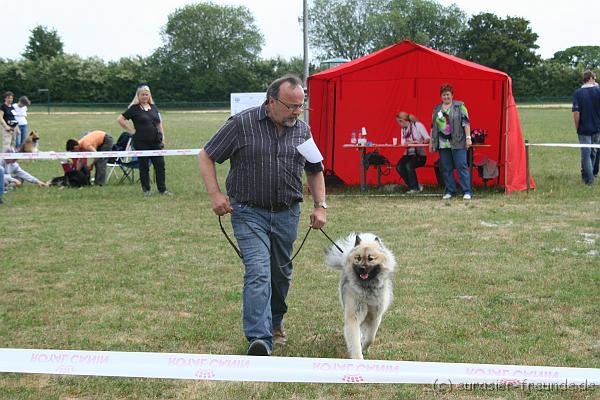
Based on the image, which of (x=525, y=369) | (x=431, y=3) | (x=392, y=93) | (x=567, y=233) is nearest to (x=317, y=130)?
(x=392, y=93)

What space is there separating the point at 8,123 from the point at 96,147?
153 inches

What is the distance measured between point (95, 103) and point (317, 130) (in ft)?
157

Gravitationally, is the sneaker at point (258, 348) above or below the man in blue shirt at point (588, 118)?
below

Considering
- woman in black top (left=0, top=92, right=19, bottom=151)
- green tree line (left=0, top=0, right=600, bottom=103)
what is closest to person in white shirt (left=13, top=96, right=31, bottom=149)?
woman in black top (left=0, top=92, right=19, bottom=151)

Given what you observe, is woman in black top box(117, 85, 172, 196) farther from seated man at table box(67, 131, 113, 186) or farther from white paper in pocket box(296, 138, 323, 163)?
white paper in pocket box(296, 138, 323, 163)

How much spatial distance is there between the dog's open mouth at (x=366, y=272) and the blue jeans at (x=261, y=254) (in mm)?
489

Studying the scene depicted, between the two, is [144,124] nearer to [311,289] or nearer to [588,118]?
[311,289]

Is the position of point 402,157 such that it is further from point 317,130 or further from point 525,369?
point 525,369

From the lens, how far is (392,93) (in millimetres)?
13719

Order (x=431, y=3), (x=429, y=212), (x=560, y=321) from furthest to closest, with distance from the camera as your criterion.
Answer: (x=431, y=3), (x=429, y=212), (x=560, y=321)

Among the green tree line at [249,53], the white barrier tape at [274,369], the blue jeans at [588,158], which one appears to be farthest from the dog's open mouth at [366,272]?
the green tree line at [249,53]

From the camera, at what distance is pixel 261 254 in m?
4.43

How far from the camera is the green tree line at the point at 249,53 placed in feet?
202

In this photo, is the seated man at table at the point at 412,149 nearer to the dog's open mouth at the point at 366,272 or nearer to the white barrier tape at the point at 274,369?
the dog's open mouth at the point at 366,272
